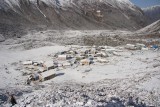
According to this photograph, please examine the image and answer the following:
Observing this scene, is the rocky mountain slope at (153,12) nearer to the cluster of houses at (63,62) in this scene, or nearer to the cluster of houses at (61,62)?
the cluster of houses at (63,62)

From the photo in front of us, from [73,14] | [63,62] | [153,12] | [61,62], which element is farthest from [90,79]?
[153,12]

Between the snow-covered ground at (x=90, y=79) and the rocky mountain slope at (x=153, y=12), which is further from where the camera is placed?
the rocky mountain slope at (x=153, y=12)

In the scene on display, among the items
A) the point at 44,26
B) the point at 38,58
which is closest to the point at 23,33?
the point at 44,26

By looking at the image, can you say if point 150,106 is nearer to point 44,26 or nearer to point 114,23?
point 44,26

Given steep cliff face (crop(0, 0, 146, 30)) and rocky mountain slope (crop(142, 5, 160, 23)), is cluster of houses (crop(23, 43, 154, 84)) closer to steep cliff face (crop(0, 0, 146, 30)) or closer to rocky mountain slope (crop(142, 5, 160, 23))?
steep cliff face (crop(0, 0, 146, 30))

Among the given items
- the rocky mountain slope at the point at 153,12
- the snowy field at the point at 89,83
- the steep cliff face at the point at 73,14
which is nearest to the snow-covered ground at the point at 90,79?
the snowy field at the point at 89,83

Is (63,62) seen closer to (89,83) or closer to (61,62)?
(61,62)
